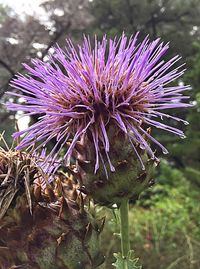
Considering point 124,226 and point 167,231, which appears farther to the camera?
point 167,231

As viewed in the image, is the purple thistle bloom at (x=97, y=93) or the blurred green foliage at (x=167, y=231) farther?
the blurred green foliage at (x=167, y=231)

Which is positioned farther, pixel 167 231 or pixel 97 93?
pixel 167 231

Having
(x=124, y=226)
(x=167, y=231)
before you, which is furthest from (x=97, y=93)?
(x=167, y=231)

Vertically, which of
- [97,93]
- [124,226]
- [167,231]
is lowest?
[167,231]

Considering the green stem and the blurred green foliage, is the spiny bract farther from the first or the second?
the blurred green foliage

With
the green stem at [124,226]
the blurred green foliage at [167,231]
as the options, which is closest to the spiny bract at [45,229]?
the green stem at [124,226]

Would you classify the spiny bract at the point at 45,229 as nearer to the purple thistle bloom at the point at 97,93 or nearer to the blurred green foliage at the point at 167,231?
the purple thistle bloom at the point at 97,93

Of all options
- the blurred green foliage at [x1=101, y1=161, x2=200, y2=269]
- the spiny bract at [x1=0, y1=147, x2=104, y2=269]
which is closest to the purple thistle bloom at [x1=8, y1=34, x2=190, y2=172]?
the spiny bract at [x1=0, y1=147, x2=104, y2=269]

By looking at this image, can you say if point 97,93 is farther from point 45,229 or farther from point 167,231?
point 167,231

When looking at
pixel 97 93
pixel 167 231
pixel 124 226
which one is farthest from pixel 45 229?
pixel 167 231

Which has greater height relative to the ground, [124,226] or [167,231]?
[124,226]
